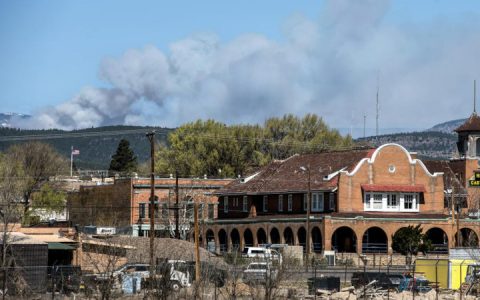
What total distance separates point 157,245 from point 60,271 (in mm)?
20303

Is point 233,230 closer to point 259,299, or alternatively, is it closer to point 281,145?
point 281,145

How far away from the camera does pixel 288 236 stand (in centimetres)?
9912

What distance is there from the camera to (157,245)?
7994cm

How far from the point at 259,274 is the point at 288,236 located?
128 ft

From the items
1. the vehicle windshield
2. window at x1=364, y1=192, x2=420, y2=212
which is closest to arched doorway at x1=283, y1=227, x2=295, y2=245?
window at x1=364, y1=192, x2=420, y2=212

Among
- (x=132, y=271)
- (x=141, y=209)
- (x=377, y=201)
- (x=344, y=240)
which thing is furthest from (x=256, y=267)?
(x=141, y=209)

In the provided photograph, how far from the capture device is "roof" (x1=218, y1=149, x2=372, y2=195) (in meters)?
100

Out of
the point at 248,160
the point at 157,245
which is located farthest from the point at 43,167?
the point at 157,245

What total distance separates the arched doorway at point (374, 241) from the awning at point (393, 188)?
3211 millimetres

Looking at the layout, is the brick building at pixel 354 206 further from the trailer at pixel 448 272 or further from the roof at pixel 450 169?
the trailer at pixel 448 272

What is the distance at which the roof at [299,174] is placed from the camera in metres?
100

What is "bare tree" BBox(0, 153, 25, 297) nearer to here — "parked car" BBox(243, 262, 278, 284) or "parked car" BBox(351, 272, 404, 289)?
"parked car" BBox(243, 262, 278, 284)

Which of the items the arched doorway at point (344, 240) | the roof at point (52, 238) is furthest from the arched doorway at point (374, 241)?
the roof at point (52, 238)

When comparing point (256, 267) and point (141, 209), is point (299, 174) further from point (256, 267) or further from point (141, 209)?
point (256, 267)
